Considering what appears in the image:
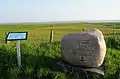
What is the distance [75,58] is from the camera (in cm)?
1139

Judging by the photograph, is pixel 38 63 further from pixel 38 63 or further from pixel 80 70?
pixel 80 70

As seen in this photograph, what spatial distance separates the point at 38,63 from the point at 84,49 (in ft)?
6.06

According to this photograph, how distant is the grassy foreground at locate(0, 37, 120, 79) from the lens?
35.7 feet

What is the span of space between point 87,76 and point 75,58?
0.84 metres

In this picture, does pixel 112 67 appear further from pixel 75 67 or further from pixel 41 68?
pixel 41 68

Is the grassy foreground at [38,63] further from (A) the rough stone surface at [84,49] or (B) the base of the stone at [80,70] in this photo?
(A) the rough stone surface at [84,49]

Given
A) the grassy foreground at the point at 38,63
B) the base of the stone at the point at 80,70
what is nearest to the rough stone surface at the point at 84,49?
the base of the stone at the point at 80,70

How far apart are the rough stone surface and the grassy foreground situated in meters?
0.62

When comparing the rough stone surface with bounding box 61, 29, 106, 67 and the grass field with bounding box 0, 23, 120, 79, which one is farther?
the rough stone surface with bounding box 61, 29, 106, 67

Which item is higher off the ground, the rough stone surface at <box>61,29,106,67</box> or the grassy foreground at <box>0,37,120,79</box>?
the rough stone surface at <box>61,29,106,67</box>

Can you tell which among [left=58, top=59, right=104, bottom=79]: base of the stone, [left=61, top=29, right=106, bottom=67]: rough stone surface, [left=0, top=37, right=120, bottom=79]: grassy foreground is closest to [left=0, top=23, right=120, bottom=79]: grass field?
[left=0, top=37, right=120, bottom=79]: grassy foreground

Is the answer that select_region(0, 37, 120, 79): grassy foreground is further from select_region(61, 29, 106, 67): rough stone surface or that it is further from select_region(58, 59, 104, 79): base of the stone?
select_region(61, 29, 106, 67): rough stone surface

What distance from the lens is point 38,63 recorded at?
11.5m

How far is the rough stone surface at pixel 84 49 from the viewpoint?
37.1 ft
